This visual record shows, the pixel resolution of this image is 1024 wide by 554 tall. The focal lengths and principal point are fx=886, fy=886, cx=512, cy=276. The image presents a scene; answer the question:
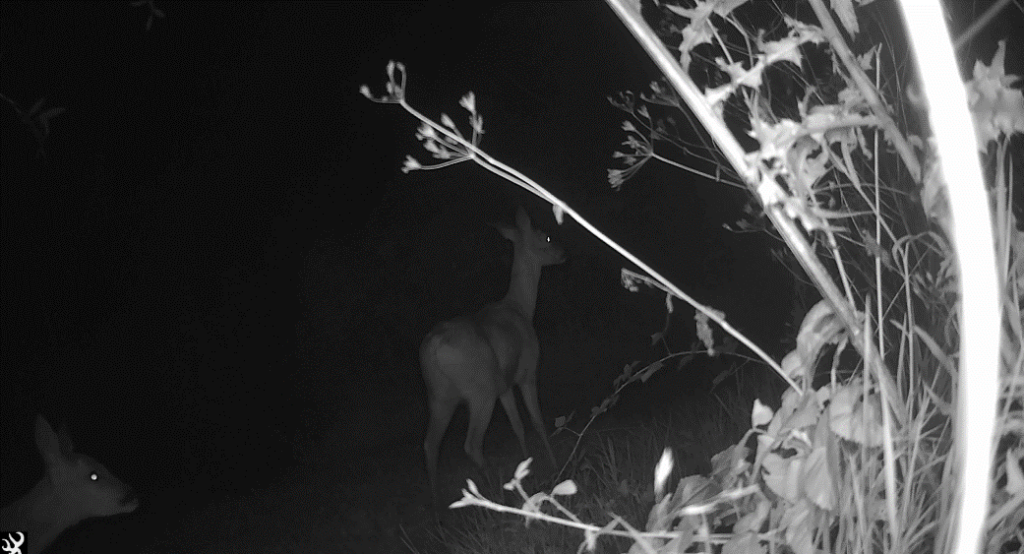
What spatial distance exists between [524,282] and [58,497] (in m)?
2.34

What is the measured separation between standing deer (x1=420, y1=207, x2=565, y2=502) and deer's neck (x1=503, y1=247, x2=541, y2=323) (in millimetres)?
Result: 81

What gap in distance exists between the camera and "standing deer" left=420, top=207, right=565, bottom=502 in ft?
12.8

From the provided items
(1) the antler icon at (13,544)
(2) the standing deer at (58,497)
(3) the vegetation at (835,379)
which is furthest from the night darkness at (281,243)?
(3) the vegetation at (835,379)

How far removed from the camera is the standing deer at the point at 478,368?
3.89m

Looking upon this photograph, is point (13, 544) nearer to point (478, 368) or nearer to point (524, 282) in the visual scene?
point (478, 368)

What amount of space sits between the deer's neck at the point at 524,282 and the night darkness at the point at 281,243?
2.54 ft

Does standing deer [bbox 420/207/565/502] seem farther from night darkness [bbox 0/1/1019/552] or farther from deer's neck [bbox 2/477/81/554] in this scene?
deer's neck [bbox 2/477/81/554]

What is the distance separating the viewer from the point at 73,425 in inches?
192

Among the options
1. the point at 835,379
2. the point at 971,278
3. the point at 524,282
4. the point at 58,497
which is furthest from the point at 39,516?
the point at 971,278

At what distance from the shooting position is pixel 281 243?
5.72 metres

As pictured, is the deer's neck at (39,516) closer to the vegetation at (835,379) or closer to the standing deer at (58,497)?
the standing deer at (58,497)

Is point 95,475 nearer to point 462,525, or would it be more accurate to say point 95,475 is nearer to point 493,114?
point 462,525

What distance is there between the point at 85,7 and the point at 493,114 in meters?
2.74

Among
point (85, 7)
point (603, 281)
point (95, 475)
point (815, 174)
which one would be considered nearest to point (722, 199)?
point (603, 281)
